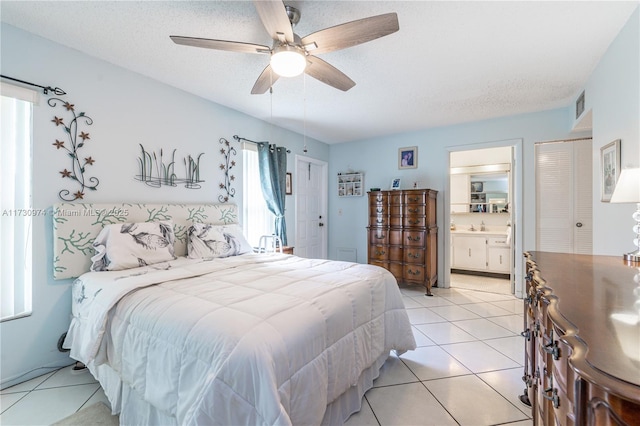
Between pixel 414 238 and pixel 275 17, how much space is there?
338 cm

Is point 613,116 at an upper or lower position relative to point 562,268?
upper

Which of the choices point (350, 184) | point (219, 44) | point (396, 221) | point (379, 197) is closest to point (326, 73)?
point (219, 44)

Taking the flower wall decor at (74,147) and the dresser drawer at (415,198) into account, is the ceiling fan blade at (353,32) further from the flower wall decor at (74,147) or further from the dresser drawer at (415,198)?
the dresser drawer at (415,198)

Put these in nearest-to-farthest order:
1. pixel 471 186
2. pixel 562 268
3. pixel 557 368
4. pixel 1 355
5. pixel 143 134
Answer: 1. pixel 557 368
2. pixel 562 268
3. pixel 1 355
4. pixel 143 134
5. pixel 471 186

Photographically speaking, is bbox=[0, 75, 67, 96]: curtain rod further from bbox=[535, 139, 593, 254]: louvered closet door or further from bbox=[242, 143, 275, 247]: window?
bbox=[535, 139, 593, 254]: louvered closet door

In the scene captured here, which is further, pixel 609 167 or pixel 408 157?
pixel 408 157

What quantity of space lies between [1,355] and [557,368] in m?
3.15

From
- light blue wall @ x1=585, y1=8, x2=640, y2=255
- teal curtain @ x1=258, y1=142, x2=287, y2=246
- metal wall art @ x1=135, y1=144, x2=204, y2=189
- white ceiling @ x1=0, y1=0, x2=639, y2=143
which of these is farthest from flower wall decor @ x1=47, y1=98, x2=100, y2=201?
light blue wall @ x1=585, y1=8, x2=640, y2=255

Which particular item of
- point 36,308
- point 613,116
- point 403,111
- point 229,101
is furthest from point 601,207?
point 36,308

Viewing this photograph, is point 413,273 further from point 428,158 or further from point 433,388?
point 433,388

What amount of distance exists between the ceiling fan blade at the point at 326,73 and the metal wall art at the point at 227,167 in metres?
1.75

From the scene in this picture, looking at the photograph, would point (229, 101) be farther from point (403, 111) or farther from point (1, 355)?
point (1, 355)

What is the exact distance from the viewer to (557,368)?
32.6 inches

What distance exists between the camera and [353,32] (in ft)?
5.16
